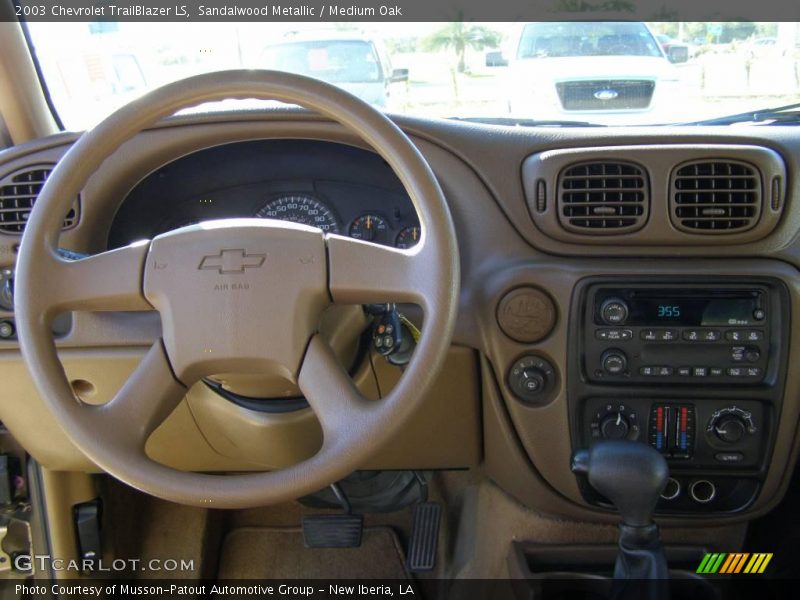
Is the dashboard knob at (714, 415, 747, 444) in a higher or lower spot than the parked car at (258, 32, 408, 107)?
lower

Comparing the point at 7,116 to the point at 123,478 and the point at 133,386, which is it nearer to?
the point at 133,386

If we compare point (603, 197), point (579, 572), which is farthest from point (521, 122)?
point (579, 572)

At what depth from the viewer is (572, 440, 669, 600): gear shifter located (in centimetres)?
133

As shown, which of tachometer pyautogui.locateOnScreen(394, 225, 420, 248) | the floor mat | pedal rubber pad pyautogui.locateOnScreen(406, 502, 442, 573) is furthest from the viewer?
the floor mat

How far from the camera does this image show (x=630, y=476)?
133 centimetres

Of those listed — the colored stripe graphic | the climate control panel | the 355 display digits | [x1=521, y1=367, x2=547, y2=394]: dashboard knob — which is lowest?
the colored stripe graphic

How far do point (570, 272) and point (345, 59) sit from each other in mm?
682

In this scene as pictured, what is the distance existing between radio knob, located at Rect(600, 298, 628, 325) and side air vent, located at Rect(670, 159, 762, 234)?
182 mm

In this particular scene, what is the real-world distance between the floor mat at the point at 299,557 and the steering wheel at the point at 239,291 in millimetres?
1250

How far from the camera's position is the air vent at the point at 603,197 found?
4.99 feet

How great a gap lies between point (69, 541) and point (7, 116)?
3.42 feet

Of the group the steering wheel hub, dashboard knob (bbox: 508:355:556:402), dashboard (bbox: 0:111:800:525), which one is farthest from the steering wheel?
dashboard knob (bbox: 508:355:556:402)

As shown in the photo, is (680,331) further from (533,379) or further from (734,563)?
(734,563)

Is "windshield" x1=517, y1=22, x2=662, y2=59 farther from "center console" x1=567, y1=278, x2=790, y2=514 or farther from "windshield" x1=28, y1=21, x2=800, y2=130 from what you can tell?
"center console" x1=567, y1=278, x2=790, y2=514
